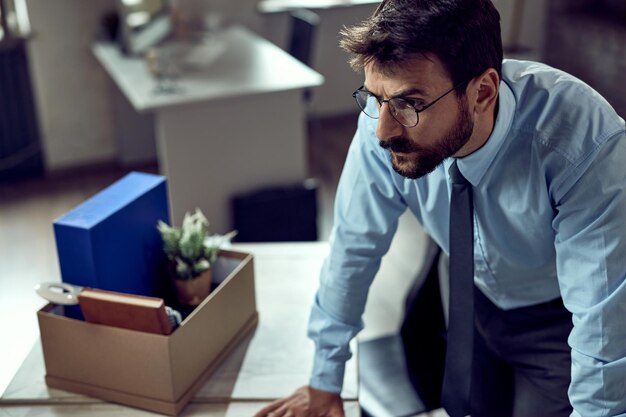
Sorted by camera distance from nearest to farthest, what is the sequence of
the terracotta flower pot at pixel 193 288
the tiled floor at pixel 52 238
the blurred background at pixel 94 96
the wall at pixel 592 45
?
the terracotta flower pot at pixel 193 288, the tiled floor at pixel 52 238, the blurred background at pixel 94 96, the wall at pixel 592 45

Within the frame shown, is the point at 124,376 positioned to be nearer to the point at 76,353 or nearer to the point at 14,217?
the point at 76,353

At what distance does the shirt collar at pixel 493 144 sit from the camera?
1.28 metres

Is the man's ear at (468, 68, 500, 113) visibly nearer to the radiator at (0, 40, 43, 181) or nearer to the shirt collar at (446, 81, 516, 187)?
the shirt collar at (446, 81, 516, 187)

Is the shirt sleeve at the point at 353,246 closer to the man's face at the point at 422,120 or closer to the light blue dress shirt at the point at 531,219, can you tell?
the light blue dress shirt at the point at 531,219

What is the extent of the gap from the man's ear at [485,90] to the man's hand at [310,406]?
1.86 ft

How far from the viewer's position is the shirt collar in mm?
1278

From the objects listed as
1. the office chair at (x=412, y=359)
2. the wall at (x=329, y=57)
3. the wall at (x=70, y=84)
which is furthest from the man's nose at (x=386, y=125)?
the wall at (x=329, y=57)

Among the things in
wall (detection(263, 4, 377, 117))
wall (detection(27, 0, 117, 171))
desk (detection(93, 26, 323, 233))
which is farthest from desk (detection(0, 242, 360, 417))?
wall (detection(263, 4, 377, 117))

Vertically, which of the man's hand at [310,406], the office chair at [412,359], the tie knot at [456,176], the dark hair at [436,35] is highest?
the dark hair at [436,35]

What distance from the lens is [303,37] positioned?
13.4 ft

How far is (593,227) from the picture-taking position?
1.18 metres

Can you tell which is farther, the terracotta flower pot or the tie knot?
the terracotta flower pot

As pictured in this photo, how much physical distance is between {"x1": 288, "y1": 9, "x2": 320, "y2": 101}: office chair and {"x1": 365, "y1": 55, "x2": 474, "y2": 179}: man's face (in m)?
2.87

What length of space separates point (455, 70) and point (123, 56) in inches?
125
